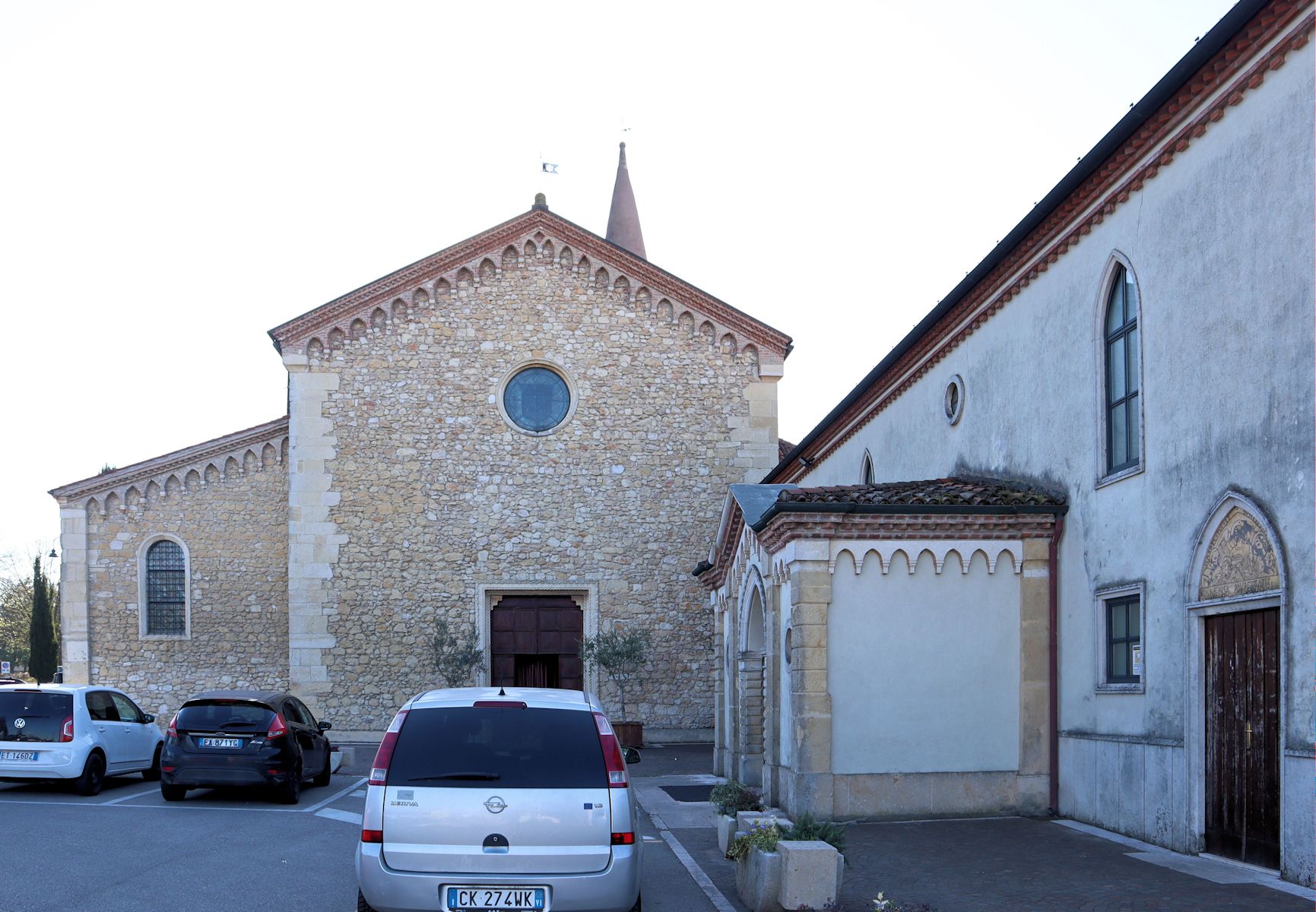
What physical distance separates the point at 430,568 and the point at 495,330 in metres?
5.48

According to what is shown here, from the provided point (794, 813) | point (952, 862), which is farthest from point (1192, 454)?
point (794, 813)

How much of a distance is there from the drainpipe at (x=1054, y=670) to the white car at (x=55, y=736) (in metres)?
11.9

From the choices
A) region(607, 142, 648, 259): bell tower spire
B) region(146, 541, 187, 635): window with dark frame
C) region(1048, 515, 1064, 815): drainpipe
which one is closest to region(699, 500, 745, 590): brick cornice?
region(1048, 515, 1064, 815): drainpipe

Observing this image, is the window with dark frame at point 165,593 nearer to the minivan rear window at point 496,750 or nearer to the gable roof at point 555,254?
the gable roof at point 555,254

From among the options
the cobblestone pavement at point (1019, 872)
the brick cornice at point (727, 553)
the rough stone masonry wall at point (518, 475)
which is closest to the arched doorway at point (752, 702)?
the brick cornice at point (727, 553)

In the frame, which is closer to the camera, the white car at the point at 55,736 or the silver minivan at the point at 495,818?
the silver minivan at the point at 495,818

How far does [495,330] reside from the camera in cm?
2684

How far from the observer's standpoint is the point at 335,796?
16422 millimetres

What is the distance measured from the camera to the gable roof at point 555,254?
2644cm

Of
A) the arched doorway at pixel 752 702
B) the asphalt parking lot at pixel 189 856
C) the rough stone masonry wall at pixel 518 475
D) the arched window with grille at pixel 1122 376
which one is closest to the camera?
the asphalt parking lot at pixel 189 856

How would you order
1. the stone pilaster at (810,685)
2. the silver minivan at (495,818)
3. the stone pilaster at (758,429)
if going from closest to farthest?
the silver minivan at (495,818) → the stone pilaster at (810,685) → the stone pilaster at (758,429)

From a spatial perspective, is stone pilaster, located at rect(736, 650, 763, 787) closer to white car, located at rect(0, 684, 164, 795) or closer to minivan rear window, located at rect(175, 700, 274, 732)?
minivan rear window, located at rect(175, 700, 274, 732)

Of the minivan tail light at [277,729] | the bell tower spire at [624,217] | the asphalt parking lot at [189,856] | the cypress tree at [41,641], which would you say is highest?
the bell tower spire at [624,217]

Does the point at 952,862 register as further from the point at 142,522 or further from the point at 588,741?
the point at 142,522
